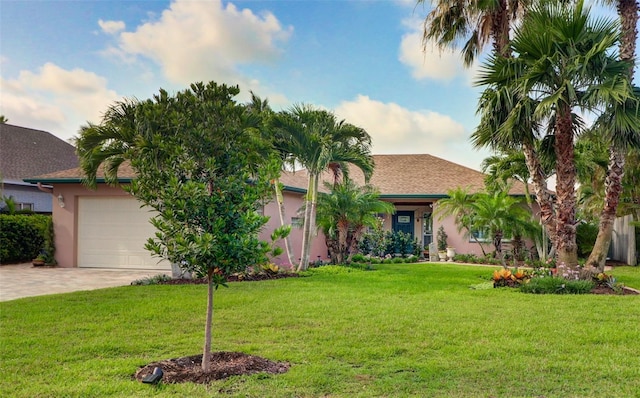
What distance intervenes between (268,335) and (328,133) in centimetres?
843

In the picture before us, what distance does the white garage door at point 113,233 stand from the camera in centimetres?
1544

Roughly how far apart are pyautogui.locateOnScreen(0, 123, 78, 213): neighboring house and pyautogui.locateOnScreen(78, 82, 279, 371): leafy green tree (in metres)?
17.7

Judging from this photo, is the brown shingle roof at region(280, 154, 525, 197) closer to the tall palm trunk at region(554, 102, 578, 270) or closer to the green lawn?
the tall palm trunk at region(554, 102, 578, 270)

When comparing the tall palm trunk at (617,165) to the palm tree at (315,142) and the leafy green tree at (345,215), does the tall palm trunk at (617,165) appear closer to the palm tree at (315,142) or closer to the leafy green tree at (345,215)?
the palm tree at (315,142)

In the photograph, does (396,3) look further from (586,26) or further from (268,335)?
(268,335)

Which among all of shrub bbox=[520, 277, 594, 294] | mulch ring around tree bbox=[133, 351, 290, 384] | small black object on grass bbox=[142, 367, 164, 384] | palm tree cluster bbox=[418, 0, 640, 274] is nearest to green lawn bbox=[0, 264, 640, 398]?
small black object on grass bbox=[142, 367, 164, 384]

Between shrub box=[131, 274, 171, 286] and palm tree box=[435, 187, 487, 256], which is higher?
palm tree box=[435, 187, 487, 256]

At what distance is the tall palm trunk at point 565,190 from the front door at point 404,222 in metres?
11.2

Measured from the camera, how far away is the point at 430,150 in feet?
85.3

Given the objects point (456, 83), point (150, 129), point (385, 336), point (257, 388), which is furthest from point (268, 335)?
point (456, 83)

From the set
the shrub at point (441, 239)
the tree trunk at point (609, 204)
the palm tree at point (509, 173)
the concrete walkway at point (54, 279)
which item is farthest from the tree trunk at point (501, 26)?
Answer: the concrete walkway at point (54, 279)

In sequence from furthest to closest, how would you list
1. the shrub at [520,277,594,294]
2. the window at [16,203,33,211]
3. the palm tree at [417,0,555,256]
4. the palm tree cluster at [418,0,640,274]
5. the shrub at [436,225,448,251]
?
1. the window at [16,203,33,211]
2. the shrub at [436,225,448,251]
3. the palm tree at [417,0,555,256]
4. the shrub at [520,277,594,294]
5. the palm tree cluster at [418,0,640,274]

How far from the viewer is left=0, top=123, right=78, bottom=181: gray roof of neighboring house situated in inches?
832

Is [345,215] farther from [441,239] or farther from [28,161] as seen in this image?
[28,161]
